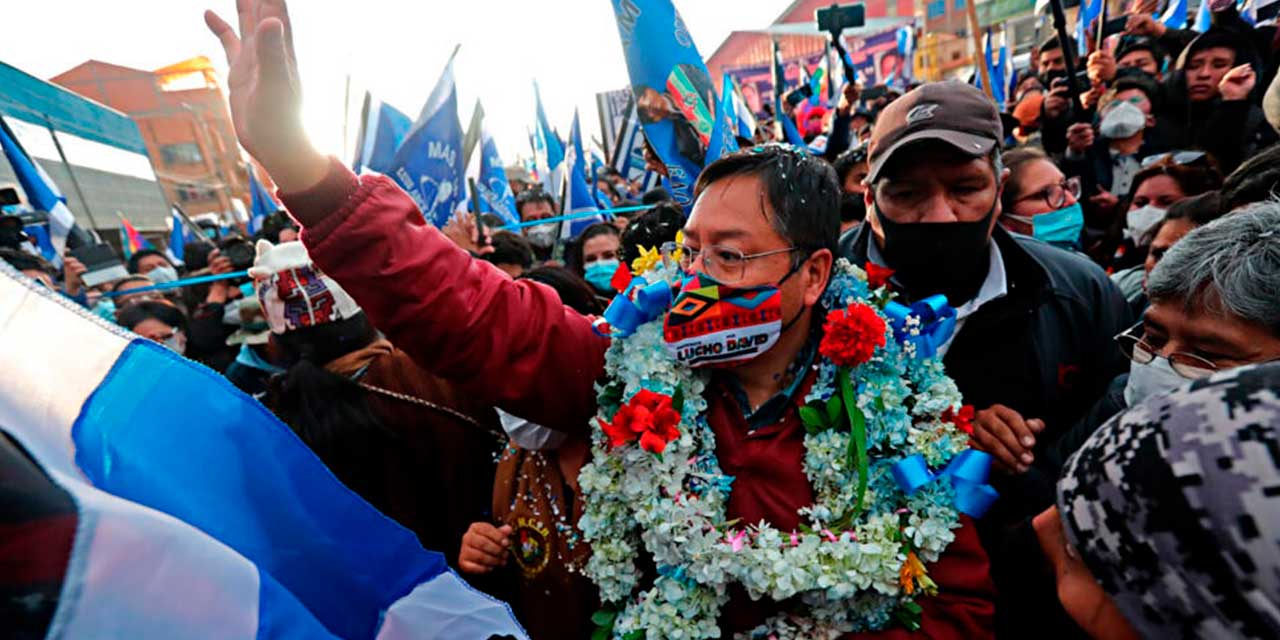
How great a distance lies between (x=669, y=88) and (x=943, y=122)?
4.83 feet

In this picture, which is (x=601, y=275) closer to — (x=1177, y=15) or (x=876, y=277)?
(x=876, y=277)

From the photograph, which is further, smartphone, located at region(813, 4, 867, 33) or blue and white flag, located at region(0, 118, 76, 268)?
smartphone, located at region(813, 4, 867, 33)

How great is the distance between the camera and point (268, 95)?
46.2 inches

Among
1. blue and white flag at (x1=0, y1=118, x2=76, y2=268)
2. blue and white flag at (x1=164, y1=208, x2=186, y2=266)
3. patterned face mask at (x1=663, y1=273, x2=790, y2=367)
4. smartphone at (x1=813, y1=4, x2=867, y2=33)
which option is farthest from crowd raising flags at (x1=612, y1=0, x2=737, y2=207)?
blue and white flag at (x1=164, y1=208, x2=186, y2=266)

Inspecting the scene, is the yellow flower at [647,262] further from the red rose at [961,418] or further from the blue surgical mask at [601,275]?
the blue surgical mask at [601,275]

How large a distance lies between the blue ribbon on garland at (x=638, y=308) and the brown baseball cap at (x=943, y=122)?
914mm

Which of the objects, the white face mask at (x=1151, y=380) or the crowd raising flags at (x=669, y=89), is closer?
the white face mask at (x=1151, y=380)

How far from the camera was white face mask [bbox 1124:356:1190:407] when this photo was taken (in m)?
1.46

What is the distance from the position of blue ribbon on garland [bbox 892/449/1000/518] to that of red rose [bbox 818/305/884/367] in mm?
277

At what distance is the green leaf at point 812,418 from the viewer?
1.54 m

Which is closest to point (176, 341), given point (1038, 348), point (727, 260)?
point (727, 260)

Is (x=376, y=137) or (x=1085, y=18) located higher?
(x=376, y=137)

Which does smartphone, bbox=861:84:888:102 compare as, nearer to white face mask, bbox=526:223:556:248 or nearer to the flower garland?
white face mask, bbox=526:223:556:248

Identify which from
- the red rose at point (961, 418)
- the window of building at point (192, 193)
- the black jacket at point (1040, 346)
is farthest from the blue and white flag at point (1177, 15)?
the window of building at point (192, 193)
